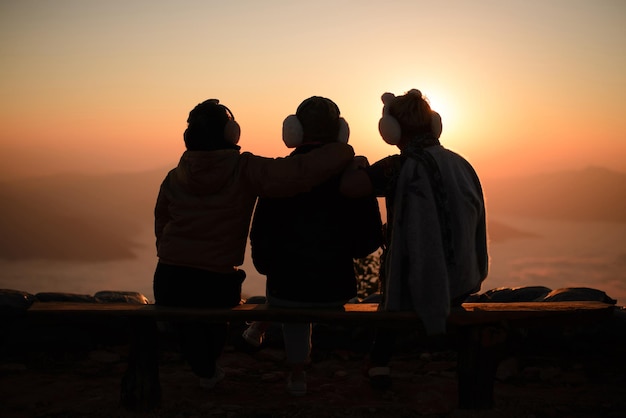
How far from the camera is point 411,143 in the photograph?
4.82m

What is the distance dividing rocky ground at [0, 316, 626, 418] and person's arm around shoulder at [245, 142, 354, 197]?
5.06 ft

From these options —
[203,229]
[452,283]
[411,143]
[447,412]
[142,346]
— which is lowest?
[447,412]

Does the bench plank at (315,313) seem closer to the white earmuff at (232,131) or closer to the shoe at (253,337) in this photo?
the shoe at (253,337)

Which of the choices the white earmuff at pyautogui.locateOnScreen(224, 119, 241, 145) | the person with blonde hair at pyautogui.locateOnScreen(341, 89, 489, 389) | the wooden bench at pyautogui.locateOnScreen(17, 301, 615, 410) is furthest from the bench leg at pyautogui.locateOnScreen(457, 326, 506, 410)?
the white earmuff at pyautogui.locateOnScreen(224, 119, 241, 145)

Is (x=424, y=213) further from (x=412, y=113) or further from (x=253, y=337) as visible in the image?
(x=253, y=337)

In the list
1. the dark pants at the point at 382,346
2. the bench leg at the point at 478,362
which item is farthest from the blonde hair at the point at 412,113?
the dark pants at the point at 382,346

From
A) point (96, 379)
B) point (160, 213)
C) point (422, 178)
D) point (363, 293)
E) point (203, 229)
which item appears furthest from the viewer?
point (363, 293)

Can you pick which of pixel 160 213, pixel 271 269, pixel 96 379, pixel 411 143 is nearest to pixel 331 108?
pixel 411 143

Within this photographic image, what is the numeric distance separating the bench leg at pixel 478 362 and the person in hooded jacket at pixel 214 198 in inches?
56.8

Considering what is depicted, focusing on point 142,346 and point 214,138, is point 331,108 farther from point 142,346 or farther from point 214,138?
point 142,346

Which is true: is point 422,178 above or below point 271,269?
A: above

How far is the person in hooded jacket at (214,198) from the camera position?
4770 millimetres

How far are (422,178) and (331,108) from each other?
0.83 metres

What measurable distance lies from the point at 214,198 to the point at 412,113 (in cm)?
146
